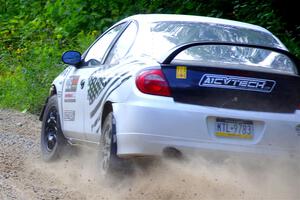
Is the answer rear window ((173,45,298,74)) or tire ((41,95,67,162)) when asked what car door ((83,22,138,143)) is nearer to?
rear window ((173,45,298,74))

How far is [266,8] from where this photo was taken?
1405 centimetres

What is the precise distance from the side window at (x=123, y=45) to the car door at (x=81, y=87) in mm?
122

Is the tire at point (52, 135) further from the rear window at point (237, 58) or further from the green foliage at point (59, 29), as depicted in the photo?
the green foliage at point (59, 29)

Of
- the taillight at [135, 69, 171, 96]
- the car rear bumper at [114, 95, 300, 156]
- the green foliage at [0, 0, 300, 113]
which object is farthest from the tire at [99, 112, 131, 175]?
the green foliage at [0, 0, 300, 113]

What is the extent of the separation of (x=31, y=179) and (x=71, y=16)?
10.4 m

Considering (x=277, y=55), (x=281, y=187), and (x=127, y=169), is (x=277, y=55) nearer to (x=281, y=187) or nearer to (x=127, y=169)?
(x=281, y=187)

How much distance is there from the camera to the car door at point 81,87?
7.59m

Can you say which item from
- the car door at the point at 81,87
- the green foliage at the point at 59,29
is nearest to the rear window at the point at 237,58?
the car door at the point at 81,87

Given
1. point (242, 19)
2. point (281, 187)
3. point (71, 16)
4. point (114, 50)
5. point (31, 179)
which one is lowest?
point (71, 16)

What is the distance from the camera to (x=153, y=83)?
6098mm

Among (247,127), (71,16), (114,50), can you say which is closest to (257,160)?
(247,127)

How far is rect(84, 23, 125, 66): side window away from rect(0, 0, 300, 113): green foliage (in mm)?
4974

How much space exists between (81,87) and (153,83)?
5.90 ft

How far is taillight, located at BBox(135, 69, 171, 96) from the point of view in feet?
19.9
